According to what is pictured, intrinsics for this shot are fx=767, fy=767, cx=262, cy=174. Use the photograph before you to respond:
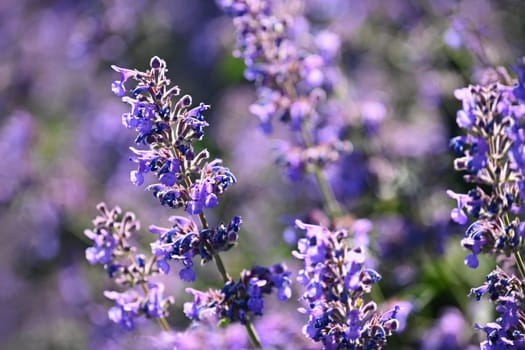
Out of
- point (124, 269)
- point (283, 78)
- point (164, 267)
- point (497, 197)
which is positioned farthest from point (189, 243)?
point (283, 78)

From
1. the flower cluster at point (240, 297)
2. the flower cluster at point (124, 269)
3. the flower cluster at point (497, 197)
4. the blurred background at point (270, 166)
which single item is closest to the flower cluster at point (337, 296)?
the flower cluster at point (240, 297)

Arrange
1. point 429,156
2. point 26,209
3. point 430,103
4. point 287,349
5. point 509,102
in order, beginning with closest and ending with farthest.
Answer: point 509,102
point 287,349
point 429,156
point 430,103
point 26,209

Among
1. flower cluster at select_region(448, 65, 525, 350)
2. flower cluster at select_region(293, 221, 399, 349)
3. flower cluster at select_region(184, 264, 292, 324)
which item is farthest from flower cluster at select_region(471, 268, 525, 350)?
flower cluster at select_region(184, 264, 292, 324)

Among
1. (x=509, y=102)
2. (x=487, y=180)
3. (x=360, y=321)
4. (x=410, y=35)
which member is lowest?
(x=360, y=321)

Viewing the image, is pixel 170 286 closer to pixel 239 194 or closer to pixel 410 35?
pixel 239 194

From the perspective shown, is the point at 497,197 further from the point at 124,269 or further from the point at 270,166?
the point at 270,166

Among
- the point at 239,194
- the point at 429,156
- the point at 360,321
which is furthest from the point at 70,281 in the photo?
the point at 360,321
